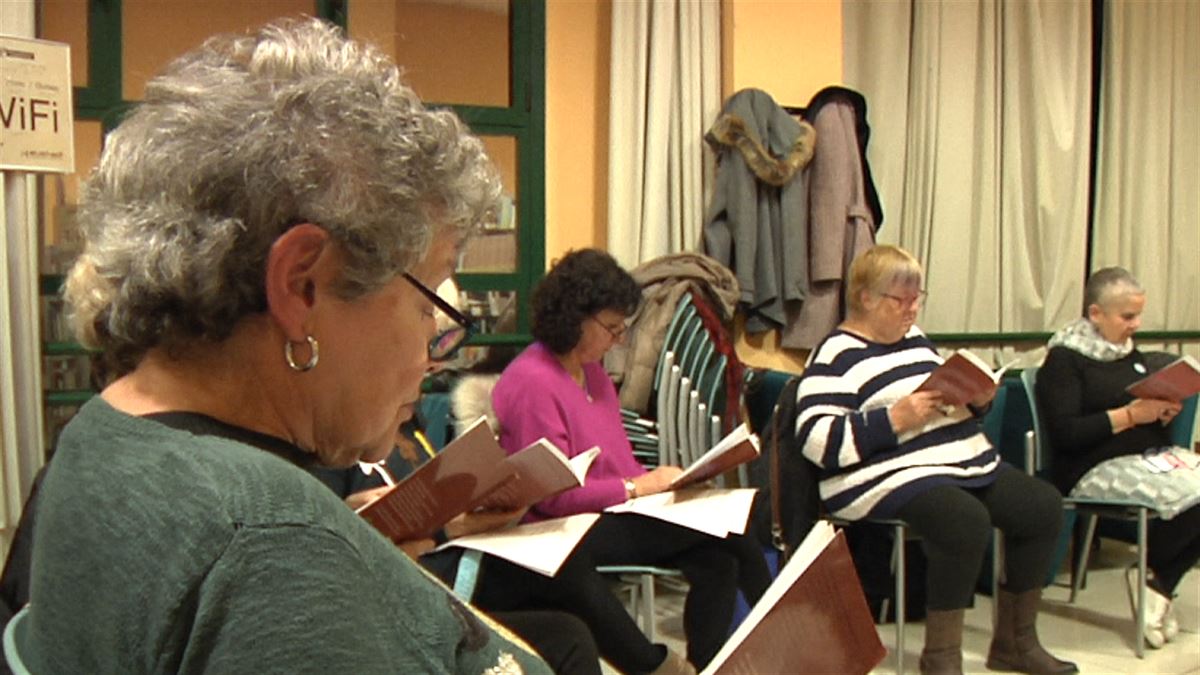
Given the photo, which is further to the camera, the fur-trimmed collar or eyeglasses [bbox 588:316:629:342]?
the fur-trimmed collar

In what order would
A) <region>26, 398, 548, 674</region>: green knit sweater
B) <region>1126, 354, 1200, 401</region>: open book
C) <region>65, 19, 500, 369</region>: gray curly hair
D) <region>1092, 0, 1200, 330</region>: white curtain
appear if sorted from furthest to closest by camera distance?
1. <region>1092, 0, 1200, 330</region>: white curtain
2. <region>1126, 354, 1200, 401</region>: open book
3. <region>65, 19, 500, 369</region>: gray curly hair
4. <region>26, 398, 548, 674</region>: green knit sweater

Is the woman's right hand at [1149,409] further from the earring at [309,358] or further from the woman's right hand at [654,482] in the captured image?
the earring at [309,358]

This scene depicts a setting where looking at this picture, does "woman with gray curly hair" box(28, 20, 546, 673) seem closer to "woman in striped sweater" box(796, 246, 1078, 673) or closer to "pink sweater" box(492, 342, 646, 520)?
"pink sweater" box(492, 342, 646, 520)

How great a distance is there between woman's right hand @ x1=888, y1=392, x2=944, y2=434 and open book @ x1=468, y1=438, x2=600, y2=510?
43.1 inches

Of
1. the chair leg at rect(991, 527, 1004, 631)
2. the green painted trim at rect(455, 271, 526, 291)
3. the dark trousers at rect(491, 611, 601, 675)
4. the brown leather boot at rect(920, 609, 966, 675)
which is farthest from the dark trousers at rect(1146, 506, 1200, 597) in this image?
the dark trousers at rect(491, 611, 601, 675)

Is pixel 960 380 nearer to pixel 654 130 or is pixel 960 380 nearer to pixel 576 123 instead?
pixel 654 130

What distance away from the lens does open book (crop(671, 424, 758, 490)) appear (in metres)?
2.26

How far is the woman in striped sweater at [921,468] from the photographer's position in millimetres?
2895

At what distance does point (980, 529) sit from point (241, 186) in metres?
2.56

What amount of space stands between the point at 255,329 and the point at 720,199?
313cm

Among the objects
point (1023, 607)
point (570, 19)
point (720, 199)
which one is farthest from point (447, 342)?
point (570, 19)

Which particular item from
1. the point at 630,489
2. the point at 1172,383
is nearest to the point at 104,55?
the point at 630,489

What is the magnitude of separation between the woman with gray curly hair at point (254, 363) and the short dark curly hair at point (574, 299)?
70.9 inches

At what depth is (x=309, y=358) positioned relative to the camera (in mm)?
727
